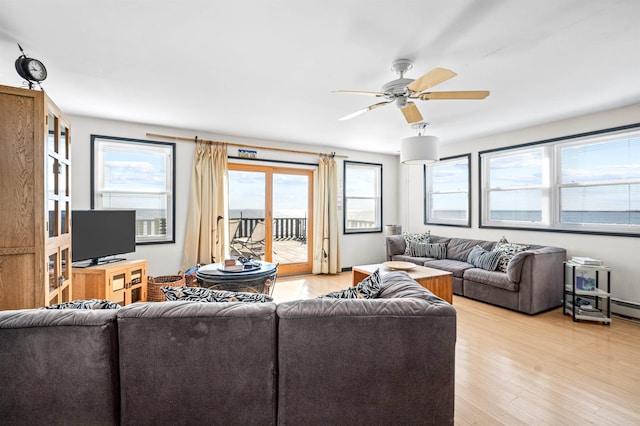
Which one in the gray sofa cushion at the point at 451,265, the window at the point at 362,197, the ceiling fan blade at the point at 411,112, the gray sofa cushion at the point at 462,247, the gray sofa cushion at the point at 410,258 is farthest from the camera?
the window at the point at 362,197

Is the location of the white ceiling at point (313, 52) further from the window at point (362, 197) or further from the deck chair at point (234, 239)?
the window at point (362, 197)

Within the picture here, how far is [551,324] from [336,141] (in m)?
3.96

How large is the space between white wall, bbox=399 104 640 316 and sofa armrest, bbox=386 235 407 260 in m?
0.81

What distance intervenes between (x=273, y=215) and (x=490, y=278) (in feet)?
11.6

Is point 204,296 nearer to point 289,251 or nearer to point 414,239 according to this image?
point 289,251

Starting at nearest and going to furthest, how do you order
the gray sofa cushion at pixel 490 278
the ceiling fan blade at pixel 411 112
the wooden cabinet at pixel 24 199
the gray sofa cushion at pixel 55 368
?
the gray sofa cushion at pixel 55 368
the wooden cabinet at pixel 24 199
the ceiling fan blade at pixel 411 112
the gray sofa cushion at pixel 490 278

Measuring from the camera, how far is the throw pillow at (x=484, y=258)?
4.23 meters

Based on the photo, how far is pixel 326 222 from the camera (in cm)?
584

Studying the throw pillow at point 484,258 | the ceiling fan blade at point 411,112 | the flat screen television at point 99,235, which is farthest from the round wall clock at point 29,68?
the throw pillow at point 484,258

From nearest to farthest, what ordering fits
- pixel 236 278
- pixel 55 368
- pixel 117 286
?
pixel 55 368 → pixel 236 278 → pixel 117 286

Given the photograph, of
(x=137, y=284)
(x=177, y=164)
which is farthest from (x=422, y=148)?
(x=137, y=284)

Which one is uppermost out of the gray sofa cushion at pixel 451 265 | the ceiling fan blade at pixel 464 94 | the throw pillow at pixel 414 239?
the ceiling fan blade at pixel 464 94

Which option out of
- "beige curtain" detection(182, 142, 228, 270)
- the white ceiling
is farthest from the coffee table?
the white ceiling

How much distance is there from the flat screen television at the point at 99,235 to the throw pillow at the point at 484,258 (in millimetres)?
4743
